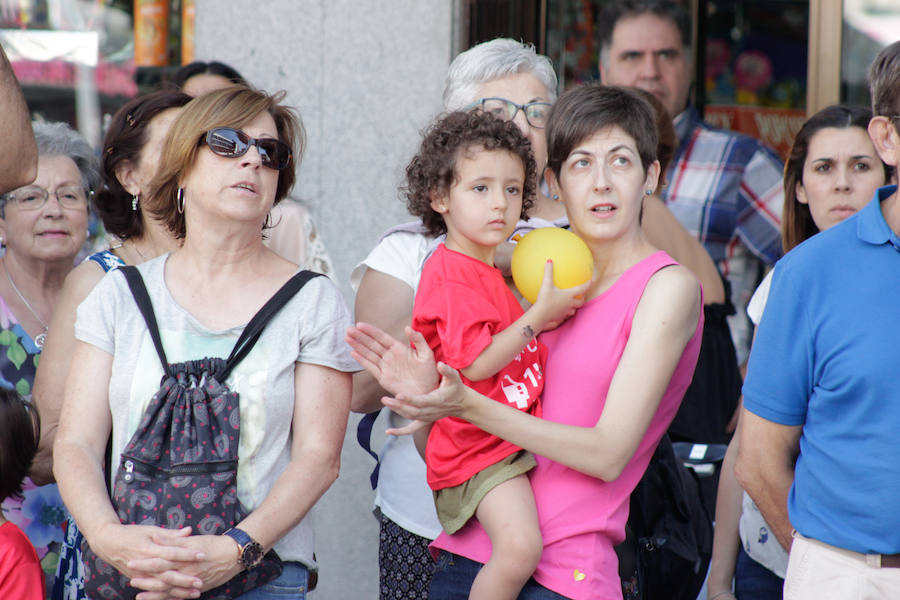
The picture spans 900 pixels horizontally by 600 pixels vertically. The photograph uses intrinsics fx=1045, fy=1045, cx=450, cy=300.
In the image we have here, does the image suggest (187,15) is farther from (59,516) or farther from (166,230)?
(59,516)

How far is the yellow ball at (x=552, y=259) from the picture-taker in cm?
254

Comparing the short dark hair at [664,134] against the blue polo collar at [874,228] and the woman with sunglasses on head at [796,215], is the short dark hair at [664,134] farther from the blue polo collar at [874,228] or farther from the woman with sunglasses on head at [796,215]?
the blue polo collar at [874,228]

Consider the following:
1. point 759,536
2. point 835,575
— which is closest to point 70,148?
point 759,536

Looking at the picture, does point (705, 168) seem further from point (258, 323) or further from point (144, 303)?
point (144, 303)

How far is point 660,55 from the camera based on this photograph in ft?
16.2

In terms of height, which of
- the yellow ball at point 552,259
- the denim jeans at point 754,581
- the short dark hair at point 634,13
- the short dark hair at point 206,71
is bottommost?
the denim jeans at point 754,581

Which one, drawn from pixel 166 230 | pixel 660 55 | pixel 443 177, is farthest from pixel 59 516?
pixel 660 55

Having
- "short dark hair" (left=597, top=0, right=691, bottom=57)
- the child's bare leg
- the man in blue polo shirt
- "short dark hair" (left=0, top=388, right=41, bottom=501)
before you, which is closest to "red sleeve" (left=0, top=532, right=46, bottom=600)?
"short dark hair" (left=0, top=388, right=41, bottom=501)

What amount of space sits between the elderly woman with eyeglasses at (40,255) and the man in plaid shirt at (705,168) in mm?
2502

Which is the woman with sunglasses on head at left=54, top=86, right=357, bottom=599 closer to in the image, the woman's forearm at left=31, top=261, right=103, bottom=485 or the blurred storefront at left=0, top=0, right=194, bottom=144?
the woman's forearm at left=31, top=261, right=103, bottom=485

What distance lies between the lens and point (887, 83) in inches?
92.9

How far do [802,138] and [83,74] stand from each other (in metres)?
3.86

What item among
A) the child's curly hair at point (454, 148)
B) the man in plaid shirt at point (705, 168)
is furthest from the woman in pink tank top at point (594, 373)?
the man in plaid shirt at point (705, 168)

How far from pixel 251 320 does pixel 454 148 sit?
0.71m
